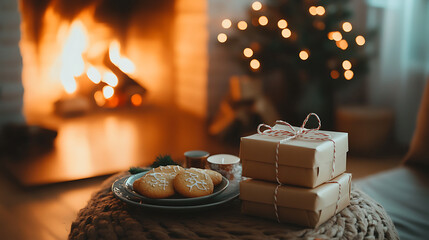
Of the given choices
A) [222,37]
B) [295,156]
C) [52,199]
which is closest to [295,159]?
[295,156]

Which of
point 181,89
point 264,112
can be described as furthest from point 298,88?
point 181,89

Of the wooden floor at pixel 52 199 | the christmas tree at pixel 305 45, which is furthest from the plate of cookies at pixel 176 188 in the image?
the christmas tree at pixel 305 45

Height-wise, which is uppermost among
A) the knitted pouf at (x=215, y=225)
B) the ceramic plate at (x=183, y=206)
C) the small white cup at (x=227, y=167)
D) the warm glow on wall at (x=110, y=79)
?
the warm glow on wall at (x=110, y=79)

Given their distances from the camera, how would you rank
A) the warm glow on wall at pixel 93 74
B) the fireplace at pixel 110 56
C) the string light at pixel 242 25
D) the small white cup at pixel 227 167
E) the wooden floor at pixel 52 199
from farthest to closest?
1. the string light at pixel 242 25
2. the warm glow on wall at pixel 93 74
3. the fireplace at pixel 110 56
4. the wooden floor at pixel 52 199
5. the small white cup at pixel 227 167

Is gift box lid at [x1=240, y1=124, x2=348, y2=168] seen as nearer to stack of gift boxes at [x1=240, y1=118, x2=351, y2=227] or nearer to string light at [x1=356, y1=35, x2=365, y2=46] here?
stack of gift boxes at [x1=240, y1=118, x2=351, y2=227]

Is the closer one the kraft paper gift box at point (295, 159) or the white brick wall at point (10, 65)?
the kraft paper gift box at point (295, 159)

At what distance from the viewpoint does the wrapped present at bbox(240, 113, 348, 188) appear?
750mm

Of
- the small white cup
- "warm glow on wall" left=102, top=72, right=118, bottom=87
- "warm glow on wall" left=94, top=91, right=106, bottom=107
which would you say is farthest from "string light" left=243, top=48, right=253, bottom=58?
the small white cup

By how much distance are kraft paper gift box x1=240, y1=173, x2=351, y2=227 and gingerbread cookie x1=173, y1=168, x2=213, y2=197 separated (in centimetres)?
7

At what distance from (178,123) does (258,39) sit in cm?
76

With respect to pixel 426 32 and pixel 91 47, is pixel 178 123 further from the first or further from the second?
pixel 426 32

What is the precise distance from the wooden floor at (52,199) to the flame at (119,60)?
414mm

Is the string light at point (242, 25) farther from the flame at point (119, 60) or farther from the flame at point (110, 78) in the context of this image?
the flame at point (110, 78)

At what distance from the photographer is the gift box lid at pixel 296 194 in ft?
2.46
